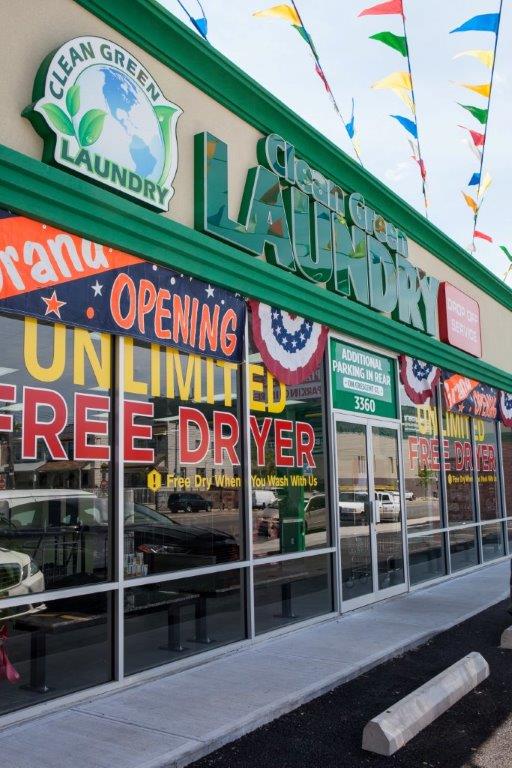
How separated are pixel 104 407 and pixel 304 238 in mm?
3860

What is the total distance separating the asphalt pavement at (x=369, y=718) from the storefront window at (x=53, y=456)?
76.0 inches

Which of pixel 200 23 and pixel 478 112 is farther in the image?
pixel 478 112

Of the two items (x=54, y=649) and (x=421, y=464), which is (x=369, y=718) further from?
(x=421, y=464)

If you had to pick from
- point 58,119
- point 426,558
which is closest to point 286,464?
point 58,119

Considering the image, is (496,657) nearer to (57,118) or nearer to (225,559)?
(225,559)

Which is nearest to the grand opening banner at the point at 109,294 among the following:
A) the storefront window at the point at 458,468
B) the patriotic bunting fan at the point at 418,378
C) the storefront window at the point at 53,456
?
the storefront window at the point at 53,456

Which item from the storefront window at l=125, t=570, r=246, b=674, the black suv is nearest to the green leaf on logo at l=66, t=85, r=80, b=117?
the black suv

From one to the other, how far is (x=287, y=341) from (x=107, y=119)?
3.32m

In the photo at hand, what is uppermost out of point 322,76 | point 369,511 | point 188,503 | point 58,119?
point 322,76

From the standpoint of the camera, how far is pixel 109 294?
20.1 feet

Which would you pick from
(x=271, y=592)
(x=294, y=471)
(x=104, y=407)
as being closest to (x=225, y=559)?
(x=271, y=592)

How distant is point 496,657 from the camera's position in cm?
697

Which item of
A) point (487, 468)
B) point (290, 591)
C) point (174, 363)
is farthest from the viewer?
point (487, 468)

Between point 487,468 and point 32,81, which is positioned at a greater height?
point 32,81
